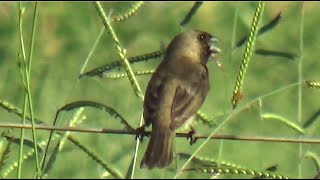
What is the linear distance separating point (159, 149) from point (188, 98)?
70 centimetres

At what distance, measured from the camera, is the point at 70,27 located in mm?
11766

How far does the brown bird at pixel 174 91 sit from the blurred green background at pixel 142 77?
3.13ft

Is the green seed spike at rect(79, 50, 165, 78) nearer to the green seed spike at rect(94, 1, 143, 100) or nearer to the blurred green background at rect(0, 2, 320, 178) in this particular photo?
the green seed spike at rect(94, 1, 143, 100)

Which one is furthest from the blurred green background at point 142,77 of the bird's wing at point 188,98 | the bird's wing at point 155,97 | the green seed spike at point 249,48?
the green seed spike at point 249,48

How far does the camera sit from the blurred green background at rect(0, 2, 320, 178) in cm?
888

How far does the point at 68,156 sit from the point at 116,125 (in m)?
0.48

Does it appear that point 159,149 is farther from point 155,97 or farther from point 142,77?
point 142,77

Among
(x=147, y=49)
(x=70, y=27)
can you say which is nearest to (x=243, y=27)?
(x=147, y=49)

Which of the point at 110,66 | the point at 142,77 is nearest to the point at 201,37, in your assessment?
the point at 110,66

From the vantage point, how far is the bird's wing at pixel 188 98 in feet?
18.6

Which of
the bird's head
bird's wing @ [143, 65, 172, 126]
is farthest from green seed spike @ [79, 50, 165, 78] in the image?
the bird's head

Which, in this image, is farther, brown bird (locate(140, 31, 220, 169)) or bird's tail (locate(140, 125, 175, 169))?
brown bird (locate(140, 31, 220, 169))

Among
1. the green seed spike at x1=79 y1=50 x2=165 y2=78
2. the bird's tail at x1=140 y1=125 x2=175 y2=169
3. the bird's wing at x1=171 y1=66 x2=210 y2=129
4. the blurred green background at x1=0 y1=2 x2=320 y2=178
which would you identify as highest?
the green seed spike at x1=79 y1=50 x2=165 y2=78

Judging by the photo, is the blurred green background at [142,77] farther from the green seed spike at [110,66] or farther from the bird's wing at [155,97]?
the green seed spike at [110,66]
